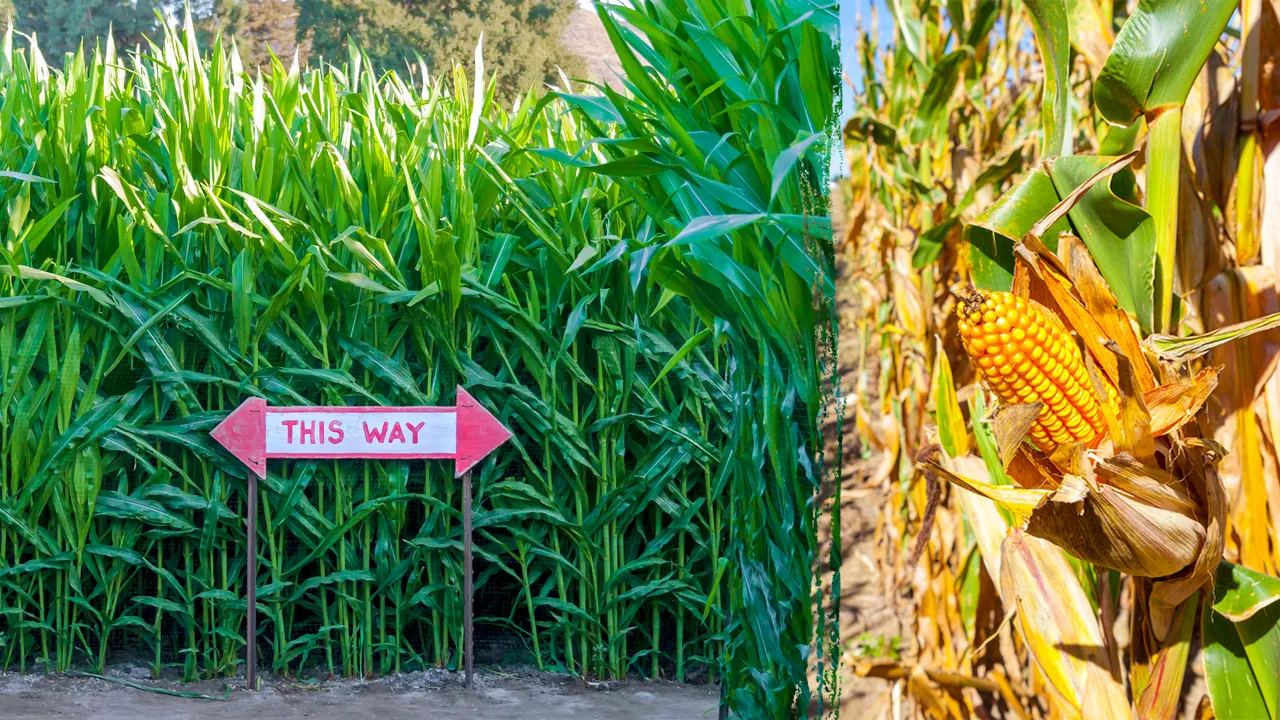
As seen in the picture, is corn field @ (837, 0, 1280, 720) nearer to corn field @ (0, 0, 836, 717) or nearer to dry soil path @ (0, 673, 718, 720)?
corn field @ (0, 0, 836, 717)

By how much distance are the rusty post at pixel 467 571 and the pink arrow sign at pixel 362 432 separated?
0.13 feet

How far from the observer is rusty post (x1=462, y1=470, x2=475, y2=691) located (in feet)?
6.18

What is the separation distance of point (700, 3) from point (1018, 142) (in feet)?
1.44

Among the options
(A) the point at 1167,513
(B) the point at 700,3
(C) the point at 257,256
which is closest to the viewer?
(A) the point at 1167,513

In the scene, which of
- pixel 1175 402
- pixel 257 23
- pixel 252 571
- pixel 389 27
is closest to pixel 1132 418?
pixel 1175 402

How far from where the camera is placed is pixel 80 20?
12180 millimetres

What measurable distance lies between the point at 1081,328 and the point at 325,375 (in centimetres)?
179

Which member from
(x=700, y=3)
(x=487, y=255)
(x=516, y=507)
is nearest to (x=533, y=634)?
(x=516, y=507)

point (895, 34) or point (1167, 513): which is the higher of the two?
point (895, 34)

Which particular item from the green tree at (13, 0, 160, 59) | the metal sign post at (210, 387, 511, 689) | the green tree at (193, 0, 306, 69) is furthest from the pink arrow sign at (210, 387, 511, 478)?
the green tree at (13, 0, 160, 59)

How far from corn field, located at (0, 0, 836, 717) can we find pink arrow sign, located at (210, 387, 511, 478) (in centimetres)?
7

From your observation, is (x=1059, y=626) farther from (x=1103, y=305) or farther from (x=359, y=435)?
(x=359, y=435)

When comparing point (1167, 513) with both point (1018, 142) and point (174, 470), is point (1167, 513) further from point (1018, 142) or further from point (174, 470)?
point (174, 470)

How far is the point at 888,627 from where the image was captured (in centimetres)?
29
